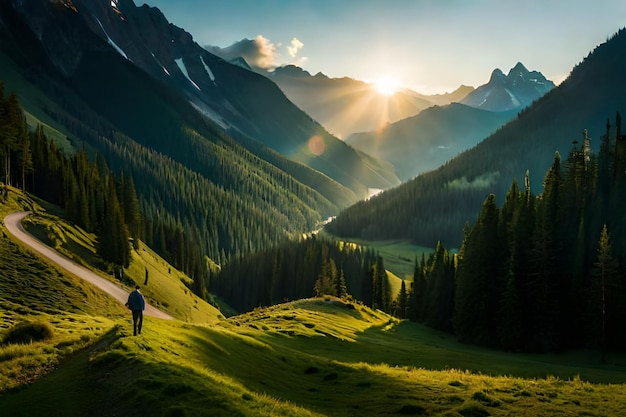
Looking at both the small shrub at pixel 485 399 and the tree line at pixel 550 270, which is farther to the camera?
the tree line at pixel 550 270

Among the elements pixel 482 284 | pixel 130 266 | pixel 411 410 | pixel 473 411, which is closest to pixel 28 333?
pixel 411 410

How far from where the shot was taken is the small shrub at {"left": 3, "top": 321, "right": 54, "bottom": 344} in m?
31.7

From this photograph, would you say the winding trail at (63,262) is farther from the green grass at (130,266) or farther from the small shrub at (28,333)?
the small shrub at (28,333)

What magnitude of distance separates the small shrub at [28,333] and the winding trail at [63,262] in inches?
1453

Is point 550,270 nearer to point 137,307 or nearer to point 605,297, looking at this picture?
point 605,297

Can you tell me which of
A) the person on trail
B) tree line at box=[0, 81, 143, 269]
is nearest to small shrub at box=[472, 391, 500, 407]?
the person on trail

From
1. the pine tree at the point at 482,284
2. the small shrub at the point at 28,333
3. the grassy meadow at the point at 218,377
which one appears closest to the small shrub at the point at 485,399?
the grassy meadow at the point at 218,377

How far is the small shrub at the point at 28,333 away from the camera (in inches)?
1247

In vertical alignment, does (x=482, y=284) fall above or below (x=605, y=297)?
below

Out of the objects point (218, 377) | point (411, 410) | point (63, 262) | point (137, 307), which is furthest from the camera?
point (63, 262)

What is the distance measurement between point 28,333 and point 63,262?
43740 mm

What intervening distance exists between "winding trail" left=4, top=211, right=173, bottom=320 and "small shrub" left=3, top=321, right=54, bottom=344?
36896 mm

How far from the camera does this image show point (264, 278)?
192m

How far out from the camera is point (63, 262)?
71.6 meters
